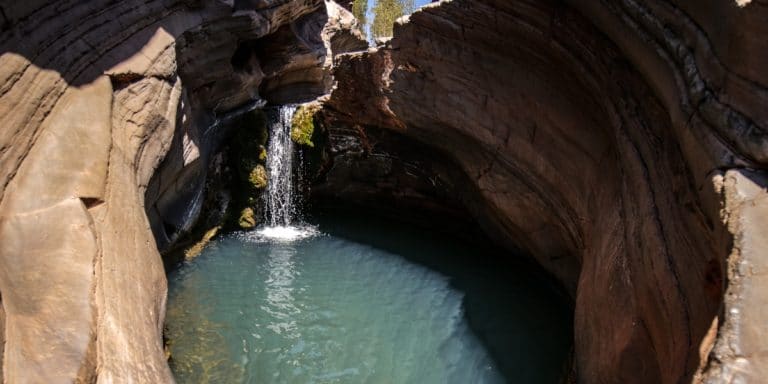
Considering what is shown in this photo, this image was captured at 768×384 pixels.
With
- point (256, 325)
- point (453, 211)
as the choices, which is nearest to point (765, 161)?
point (256, 325)

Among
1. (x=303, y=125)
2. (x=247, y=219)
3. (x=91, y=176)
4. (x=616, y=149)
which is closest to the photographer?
(x=91, y=176)

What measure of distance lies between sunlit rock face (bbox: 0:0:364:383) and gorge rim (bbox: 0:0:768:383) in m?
0.03

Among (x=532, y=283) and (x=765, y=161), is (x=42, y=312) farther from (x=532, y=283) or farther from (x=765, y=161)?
(x=532, y=283)

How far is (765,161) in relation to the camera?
3521 millimetres

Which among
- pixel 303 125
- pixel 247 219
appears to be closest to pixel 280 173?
pixel 303 125

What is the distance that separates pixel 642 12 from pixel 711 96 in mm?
1556

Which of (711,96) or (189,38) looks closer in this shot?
(711,96)

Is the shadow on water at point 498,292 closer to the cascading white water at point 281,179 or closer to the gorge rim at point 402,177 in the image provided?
the gorge rim at point 402,177

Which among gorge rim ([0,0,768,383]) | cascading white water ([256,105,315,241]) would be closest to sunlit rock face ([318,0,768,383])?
gorge rim ([0,0,768,383])

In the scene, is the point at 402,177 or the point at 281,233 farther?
the point at 402,177

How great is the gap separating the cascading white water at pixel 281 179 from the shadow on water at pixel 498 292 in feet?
2.54

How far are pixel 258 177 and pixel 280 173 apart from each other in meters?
0.76

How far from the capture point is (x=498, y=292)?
350 inches

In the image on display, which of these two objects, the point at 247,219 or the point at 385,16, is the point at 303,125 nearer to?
the point at 247,219
